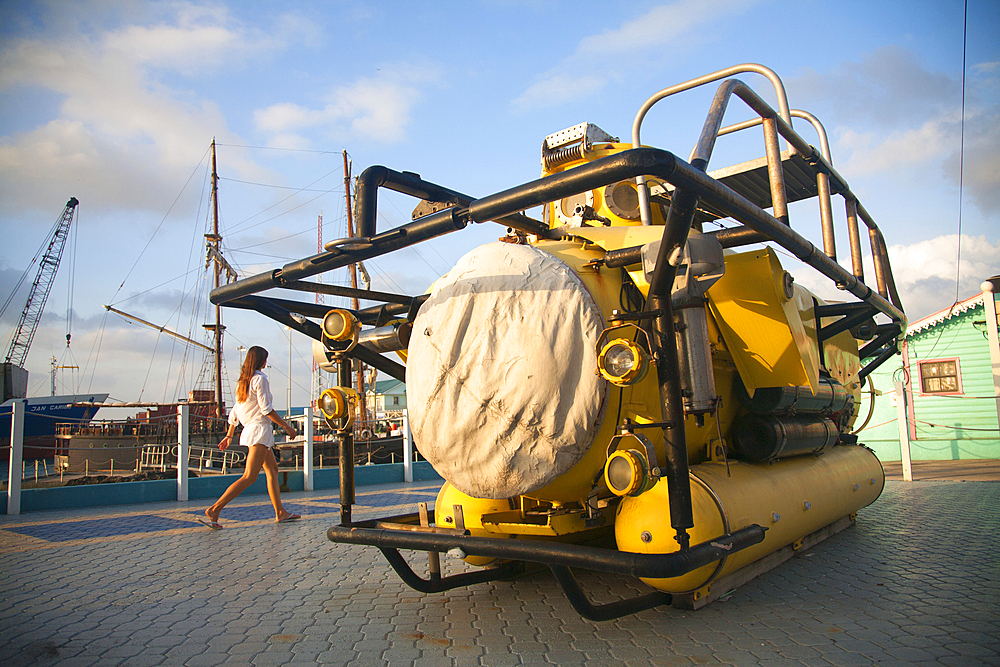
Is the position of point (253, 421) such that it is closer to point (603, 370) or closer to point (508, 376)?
point (508, 376)

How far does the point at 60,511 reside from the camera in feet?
27.0

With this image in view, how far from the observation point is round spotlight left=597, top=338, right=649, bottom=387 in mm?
2416

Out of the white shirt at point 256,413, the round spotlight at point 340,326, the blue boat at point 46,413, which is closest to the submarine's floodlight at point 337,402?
the round spotlight at point 340,326

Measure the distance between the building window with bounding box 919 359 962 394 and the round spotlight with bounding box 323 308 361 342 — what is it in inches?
684

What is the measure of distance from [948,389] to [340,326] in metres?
17.8

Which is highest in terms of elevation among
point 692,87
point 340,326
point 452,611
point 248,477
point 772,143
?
point 692,87

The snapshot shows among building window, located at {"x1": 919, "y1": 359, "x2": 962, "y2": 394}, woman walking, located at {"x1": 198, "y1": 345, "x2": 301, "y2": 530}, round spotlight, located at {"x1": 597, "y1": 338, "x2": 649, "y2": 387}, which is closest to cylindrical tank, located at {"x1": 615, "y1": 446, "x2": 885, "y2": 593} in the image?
round spotlight, located at {"x1": 597, "y1": 338, "x2": 649, "y2": 387}

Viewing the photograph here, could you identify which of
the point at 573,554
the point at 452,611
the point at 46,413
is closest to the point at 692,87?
the point at 573,554

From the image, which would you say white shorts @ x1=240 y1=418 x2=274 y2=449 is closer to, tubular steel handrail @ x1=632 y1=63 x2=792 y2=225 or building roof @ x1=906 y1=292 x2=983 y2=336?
tubular steel handrail @ x1=632 y1=63 x2=792 y2=225

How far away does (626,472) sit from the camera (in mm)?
2518

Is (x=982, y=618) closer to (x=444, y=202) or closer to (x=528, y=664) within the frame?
(x=528, y=664)

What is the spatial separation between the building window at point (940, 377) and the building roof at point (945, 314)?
0.97 m

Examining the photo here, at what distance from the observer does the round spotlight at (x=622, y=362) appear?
95.1 inches

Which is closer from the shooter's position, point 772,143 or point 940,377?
point 772,143
